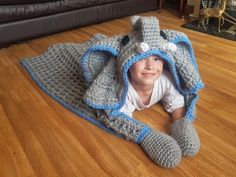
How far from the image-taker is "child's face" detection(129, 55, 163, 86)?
35.8 inches

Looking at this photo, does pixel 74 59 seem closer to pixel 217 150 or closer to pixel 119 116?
pixel 119 116

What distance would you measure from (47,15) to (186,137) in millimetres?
1441

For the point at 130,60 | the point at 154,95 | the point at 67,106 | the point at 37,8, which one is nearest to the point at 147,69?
the point at 130,60

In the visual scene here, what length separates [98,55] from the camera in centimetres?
101

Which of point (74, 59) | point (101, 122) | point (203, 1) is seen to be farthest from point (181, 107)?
point (203, 1)

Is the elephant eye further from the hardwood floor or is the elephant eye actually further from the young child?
the hardwood floor

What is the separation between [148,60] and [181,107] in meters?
0.28

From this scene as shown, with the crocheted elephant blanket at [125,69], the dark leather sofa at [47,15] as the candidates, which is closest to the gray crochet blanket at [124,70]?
the crocheted elephant blanket at [125,69]

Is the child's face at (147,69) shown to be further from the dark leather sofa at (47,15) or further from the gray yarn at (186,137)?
the dark leather sofa at (47,15)

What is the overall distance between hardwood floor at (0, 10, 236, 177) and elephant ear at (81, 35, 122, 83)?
0.21m

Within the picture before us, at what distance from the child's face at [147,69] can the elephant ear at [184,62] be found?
0.28ft

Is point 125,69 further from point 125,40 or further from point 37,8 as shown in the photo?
point 37,8

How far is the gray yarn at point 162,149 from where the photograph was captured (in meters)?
0.82

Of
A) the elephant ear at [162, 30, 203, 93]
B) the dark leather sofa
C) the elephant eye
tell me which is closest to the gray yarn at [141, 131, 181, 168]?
the elephant ear at [162, 30, 203, 93]
